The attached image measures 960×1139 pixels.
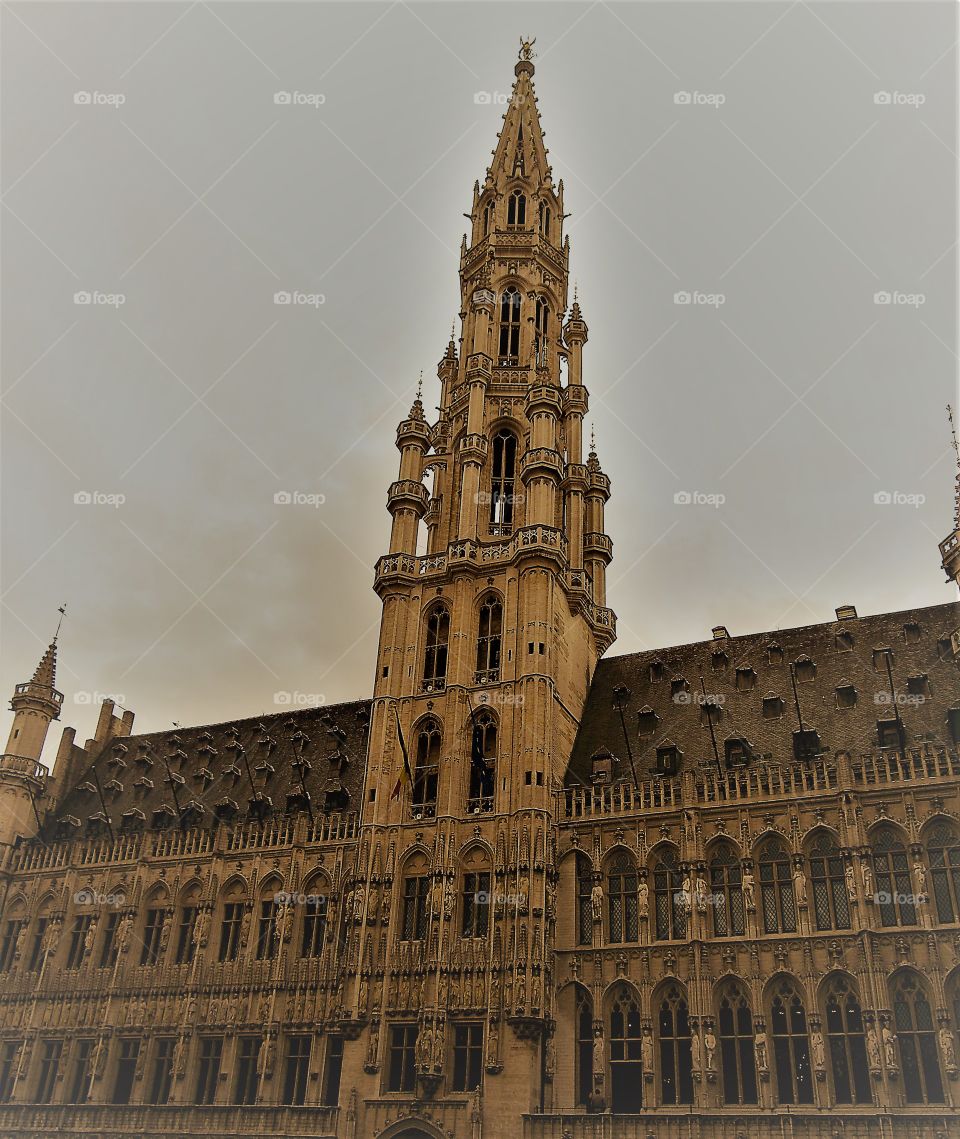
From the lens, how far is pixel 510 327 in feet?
220

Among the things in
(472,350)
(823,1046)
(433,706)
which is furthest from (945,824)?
(472,350)

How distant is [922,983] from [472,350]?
42.7 m

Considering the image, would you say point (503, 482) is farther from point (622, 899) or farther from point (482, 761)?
point (622, 899)

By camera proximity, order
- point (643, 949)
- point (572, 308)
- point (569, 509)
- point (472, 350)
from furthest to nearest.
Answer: point (572, 308), point (472, 350), point (569, 509), point (643, 949)

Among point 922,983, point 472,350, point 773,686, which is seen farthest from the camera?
point 472,350

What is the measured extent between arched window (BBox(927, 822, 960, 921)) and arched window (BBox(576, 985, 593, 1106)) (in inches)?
583

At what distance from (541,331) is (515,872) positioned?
35.7 m

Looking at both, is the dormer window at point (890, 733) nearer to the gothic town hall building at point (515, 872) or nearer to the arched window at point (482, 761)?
the gothic town hall building at point (515, 872)

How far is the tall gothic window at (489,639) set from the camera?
172 ft

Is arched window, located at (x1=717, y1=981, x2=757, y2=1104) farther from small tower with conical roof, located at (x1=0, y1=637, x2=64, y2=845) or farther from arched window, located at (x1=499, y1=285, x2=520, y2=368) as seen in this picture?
small tower with conical roof, located at (x1=0, y1=637, x2=64, y2=845)

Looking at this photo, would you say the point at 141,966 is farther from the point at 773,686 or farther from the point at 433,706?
the point at 773,686

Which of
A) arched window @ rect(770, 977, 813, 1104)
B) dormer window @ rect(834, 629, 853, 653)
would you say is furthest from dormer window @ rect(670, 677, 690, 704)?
arched window @ rect(770, 977, 813, 1104)

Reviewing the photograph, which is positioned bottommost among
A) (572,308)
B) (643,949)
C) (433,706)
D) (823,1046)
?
(823,1046)

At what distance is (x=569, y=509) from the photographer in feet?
199
